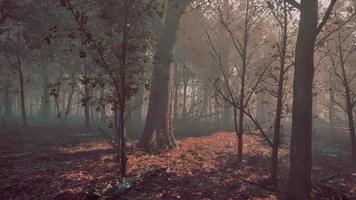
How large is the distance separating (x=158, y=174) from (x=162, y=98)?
654cm

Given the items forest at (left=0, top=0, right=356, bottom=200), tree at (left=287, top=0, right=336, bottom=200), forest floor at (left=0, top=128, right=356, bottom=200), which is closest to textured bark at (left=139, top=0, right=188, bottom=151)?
forest at (left=0, top=0, right=356, bottom=200)

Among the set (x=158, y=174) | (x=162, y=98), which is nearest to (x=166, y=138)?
(x=162, y=98)

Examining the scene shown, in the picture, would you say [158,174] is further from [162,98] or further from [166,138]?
[162,98]

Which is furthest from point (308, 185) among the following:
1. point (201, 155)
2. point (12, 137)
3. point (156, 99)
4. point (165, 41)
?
point (12, 137)

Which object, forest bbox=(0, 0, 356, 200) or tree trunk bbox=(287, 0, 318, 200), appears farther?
forest bbox=(0, 0, 356, 200)

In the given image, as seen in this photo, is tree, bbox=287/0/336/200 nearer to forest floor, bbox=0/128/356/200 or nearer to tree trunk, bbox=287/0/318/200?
tree trunk, bbox=287/0/318/200

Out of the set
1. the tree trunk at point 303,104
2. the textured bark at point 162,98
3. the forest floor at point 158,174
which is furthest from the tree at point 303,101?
the textured bark at point 162,98

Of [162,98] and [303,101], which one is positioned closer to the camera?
[303,101]

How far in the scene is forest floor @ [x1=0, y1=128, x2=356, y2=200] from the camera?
32.7 ft

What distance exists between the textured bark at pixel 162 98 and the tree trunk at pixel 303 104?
8.63m

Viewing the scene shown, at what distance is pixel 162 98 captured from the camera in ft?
58.3

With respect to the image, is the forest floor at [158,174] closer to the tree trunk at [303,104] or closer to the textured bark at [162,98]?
the textured bark at [162,98]

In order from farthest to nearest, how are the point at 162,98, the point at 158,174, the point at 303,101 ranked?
1. the point at 162,98
2. the point at 158,174
3. the point at 303,101

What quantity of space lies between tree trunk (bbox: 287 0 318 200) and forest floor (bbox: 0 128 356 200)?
105 centimetres
